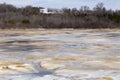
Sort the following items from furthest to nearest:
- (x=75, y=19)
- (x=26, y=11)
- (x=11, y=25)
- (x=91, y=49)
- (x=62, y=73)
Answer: (x=26, y=11)
(x=75, y=19)
(x=11, y=25)
(x=91, y=49)
(x=62, y=73)

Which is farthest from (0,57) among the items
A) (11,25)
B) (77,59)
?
(11,25)

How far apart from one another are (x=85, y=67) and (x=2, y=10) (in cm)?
2834

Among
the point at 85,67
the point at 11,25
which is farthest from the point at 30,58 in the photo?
the point at 11,25

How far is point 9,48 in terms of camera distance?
1217 centimetres

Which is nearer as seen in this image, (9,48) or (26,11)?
(9,48)

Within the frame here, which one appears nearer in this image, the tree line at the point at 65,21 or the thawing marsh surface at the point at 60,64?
the thawing marsh surface at the point at 60,64

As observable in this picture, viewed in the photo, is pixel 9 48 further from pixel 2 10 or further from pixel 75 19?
pixel 2 10

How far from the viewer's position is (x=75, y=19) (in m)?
29.1

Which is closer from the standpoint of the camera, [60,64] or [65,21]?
[60,64]

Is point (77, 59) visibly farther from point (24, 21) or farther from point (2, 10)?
point (2, 10)

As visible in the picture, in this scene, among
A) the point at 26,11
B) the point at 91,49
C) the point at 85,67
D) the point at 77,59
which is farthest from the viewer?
the point at 26,11

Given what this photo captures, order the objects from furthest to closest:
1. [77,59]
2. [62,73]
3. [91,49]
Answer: [91,49], [77,59], [62,73]

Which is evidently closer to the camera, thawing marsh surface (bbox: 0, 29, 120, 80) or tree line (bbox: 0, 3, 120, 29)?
thawing marsh surface (bbox: 0, 29, 120, 80)

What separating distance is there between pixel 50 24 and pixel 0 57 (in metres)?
17.7
